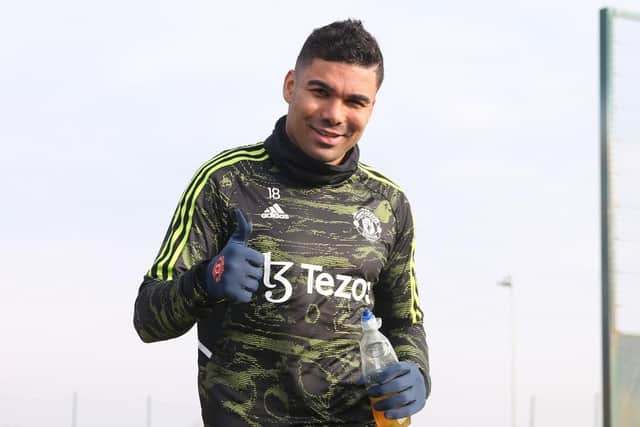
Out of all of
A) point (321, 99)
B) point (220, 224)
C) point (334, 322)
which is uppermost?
point (321, 99)

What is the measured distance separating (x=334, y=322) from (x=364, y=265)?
1.00ft

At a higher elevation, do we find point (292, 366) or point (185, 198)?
point (185, 198)

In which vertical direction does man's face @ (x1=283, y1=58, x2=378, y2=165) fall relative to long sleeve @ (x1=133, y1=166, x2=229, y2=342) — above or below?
above

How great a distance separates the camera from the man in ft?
14.1

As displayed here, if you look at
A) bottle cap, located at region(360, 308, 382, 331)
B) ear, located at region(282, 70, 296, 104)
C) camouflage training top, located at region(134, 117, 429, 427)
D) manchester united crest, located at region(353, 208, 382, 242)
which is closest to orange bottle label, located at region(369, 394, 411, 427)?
camouflage training top, located at region(134, 117, 429, 427)

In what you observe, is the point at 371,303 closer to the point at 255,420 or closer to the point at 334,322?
the point at 334,322

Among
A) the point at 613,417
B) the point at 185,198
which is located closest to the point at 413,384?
the point at 185,198

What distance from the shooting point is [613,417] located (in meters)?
5.85

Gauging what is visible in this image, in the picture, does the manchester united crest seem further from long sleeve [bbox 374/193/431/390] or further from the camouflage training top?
long sleeve [bbox 374/193/431/390]

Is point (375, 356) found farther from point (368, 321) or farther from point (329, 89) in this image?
point (329, 89)

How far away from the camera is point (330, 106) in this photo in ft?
14.5

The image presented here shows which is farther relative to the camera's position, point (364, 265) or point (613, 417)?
point (613, 417)

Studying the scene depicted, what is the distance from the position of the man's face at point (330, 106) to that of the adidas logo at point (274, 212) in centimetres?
27

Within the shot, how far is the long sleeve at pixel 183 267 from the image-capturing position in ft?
13.4
